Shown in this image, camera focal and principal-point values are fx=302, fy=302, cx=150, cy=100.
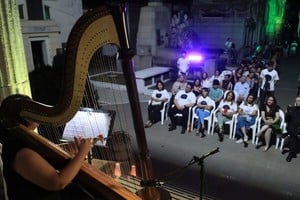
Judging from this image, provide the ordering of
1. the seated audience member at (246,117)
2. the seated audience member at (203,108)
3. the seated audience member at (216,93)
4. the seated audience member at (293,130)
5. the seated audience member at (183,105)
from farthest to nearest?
the seated audience member at (216,93), the seated audience member at (183,105), the seated audience member at (203,108), the seated audience member at (246,117), the seated audience member at (293,130)

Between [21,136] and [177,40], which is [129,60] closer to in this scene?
[21,136]

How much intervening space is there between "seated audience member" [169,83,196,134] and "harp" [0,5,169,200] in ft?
16.5

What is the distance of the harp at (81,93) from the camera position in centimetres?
210

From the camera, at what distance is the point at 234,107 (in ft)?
22.9

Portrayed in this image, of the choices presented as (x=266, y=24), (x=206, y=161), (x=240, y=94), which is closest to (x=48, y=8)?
(x=240, y=94)

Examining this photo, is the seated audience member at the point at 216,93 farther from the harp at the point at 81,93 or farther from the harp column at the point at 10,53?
the harp column at the point at 10,53

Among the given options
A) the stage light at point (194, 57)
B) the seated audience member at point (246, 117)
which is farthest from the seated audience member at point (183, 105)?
the stage light at point (194, 57)

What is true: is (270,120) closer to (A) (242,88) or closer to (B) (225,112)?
(B) (225,112)

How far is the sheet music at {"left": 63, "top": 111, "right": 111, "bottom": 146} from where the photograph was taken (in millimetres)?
4168

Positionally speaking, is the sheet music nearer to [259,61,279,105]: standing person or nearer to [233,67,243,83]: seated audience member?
[233,67,243,83]: seated audience member

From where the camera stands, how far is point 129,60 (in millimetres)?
2158

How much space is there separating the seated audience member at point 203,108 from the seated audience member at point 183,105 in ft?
0.82

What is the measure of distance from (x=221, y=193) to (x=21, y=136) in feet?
11.9

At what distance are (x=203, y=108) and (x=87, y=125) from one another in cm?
371
